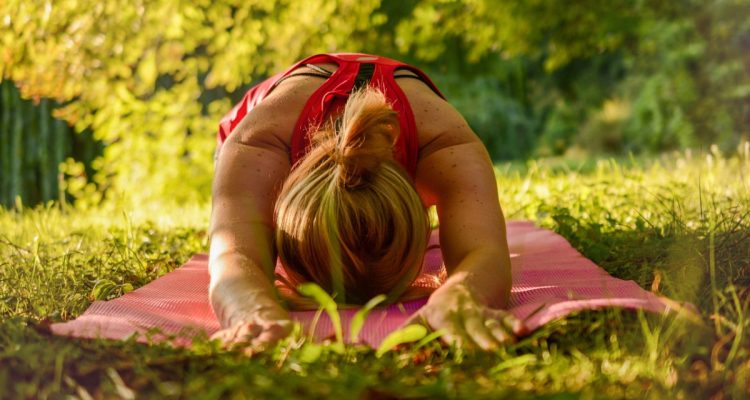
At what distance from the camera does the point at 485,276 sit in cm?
214

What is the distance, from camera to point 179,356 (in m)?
1.63

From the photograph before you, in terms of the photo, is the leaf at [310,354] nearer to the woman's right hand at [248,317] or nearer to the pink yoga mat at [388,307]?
the woman's right hand at [248,317]

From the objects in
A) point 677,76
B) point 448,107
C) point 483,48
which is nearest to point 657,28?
point 677,76

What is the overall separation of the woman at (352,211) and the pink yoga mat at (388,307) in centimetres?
11

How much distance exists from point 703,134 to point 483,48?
6.11 meters

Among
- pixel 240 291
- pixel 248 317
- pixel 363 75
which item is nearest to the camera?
pixel 248 317

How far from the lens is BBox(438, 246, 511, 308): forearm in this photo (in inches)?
81.9

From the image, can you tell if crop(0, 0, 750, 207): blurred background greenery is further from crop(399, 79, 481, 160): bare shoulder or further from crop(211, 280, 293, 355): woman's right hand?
crop(211, 280, 293, 355): woman's right hand

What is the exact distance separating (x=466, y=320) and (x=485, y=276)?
33cm

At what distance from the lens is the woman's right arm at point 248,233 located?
74.2 inches

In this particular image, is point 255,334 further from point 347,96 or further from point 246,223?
point 347,96

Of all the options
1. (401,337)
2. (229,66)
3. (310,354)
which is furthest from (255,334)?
(229,66)

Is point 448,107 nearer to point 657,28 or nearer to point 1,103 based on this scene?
point 1,103

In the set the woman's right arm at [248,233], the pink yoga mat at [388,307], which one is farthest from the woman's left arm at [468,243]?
the woman's right arm at [248,233]
